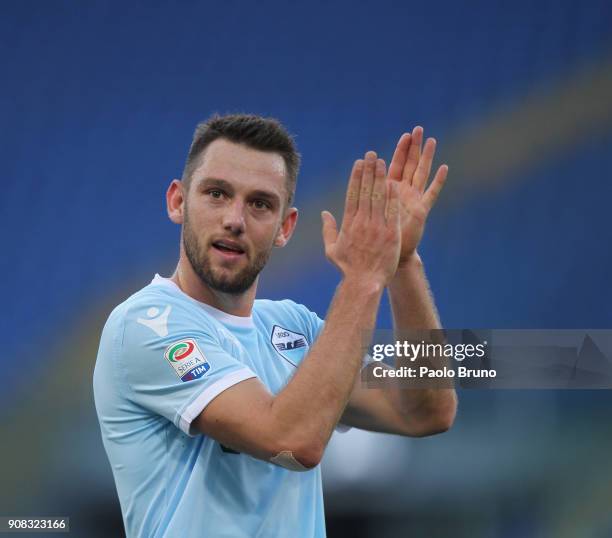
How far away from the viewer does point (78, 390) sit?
455 centimetres

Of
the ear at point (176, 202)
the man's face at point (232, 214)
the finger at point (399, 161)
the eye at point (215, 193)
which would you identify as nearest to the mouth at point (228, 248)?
the man's face at point (232, 214)

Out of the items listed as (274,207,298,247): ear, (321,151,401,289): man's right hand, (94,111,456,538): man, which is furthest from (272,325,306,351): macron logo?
(321,151,401,289): man's right hand

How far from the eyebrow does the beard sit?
0.11 m

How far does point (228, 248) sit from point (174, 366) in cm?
35

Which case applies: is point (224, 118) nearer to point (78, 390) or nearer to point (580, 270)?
point (78, 390)

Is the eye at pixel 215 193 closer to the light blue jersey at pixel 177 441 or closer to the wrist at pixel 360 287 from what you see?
the light blue jersey at pixel 177 441

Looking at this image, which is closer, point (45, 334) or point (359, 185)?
point (359, 185)

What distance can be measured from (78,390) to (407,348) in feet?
9.22

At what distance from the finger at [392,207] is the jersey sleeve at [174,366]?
1.48 feet

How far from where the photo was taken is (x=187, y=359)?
1.89 meters

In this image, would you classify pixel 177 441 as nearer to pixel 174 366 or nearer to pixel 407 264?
pixel 174 366

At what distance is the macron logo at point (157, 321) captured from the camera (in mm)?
1938

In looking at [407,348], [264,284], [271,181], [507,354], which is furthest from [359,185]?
[264,284]

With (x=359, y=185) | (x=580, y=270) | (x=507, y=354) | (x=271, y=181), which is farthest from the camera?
(x=580, y=270)
